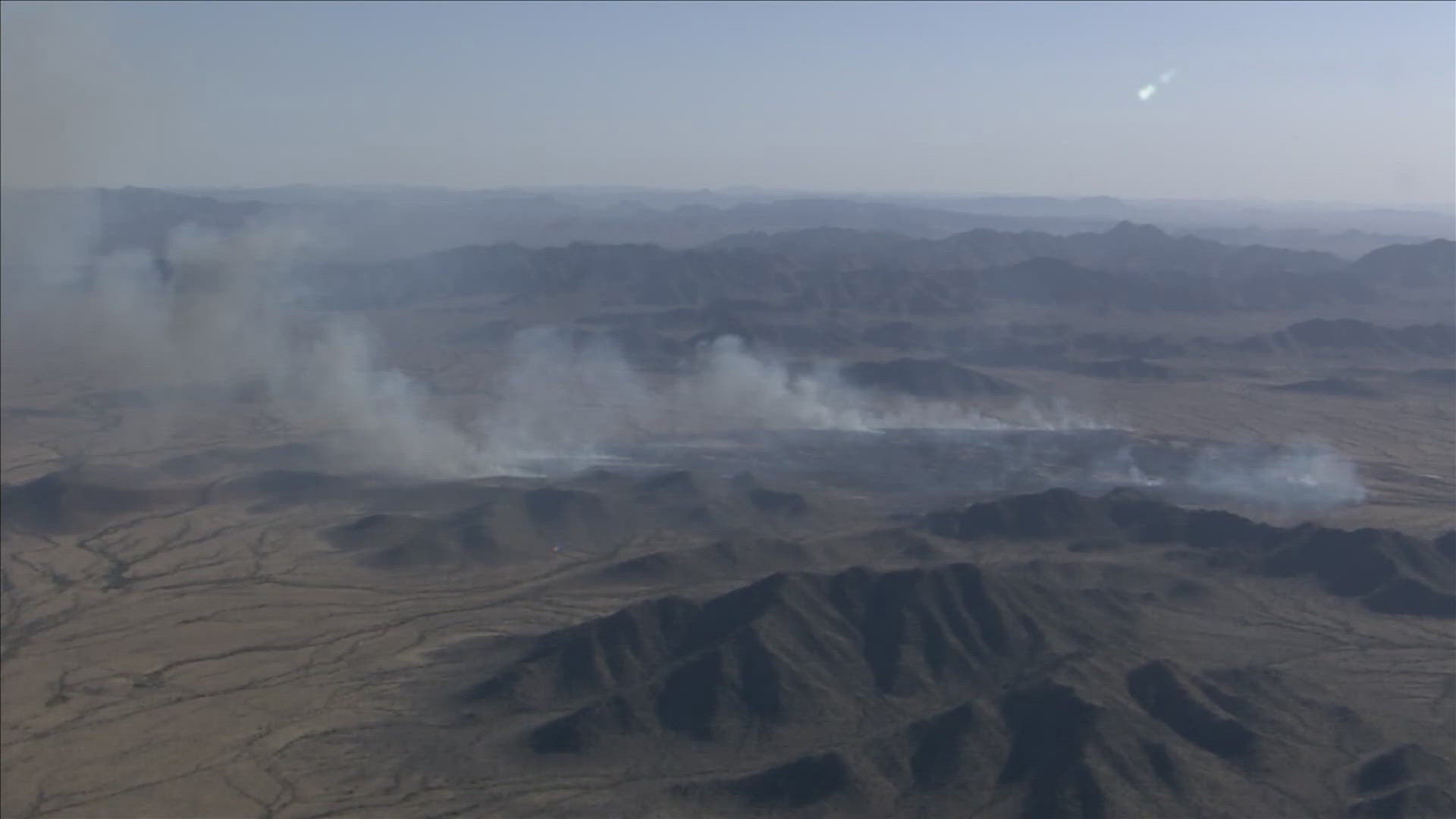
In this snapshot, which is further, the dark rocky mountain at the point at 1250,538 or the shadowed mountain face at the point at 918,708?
the dark rocky mountain at the point at 1250,538

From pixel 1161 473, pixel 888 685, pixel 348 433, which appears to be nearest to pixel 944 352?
pixel 1161 473

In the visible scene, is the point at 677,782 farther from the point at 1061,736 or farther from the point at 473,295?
the point at 473,295

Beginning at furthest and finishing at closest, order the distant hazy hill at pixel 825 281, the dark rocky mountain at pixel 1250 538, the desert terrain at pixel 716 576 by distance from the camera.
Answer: the distant hazy hill at pixel 825 281
the dark rocky mountain at pixel 1250 538
the desert terrain at pixel 716 576

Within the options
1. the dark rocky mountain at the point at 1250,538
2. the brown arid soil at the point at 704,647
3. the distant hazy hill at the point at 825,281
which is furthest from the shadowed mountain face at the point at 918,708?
the distant hazy hill at the point at 825,281

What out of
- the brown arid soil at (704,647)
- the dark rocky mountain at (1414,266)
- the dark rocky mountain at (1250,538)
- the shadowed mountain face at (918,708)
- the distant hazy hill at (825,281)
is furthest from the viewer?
the dark rocky mountain at (1414,266)

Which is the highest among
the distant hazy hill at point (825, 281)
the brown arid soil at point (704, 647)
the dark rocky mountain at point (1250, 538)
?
the distant hazy hill at point (825, 281)

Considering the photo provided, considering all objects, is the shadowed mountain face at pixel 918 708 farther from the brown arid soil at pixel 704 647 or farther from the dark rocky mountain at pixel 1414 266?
the dark rocky mountain at pixel 1414 266

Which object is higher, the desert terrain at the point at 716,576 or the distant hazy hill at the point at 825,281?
the distant hazy hill at the point at 825,281

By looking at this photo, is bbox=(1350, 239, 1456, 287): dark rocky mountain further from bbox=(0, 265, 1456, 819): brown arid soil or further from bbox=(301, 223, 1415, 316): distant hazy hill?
bbox=(0, 265, 1456, 819): brown arid soil

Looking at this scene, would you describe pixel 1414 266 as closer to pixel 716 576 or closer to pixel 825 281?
pixel 825 281

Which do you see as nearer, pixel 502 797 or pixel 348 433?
pixel 502 797

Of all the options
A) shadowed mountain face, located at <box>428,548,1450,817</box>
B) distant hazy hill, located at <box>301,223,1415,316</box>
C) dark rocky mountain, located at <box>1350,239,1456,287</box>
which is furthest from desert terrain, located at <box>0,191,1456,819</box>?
dark rocky mountain, located at <box>1350,239,1456,287</box>
